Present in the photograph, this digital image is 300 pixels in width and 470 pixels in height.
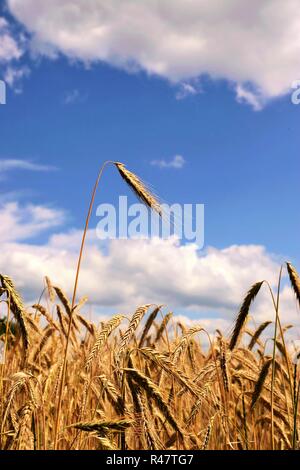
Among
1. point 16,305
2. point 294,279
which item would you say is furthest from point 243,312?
point 16,305

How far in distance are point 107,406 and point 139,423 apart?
→ 2141mm

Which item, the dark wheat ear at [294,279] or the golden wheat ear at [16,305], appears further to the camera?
the dark wheat ear at [294,279]

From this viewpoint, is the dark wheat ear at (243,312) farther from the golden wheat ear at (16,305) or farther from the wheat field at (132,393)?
the golden wheat ear at (16,305)

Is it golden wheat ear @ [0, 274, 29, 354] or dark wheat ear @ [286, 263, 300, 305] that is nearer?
golden wheat ear @ [0, 274, 29, 354]

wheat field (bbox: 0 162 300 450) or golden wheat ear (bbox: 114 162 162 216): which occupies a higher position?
golden wheat ear (bbox: 114 162 162 216)

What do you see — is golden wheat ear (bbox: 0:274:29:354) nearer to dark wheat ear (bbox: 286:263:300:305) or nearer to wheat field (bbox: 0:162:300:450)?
wheat field (bbox: 0:162:300:450)

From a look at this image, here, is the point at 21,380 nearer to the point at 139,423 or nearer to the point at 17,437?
the point at 17,437

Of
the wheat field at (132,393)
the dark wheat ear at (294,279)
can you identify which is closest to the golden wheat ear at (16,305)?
the wheat field at (132,393)

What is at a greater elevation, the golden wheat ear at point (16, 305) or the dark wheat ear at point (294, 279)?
the dark wheat ear at point (294, 279)

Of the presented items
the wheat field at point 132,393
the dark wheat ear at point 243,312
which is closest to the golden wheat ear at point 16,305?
the wheat field at point 132,393

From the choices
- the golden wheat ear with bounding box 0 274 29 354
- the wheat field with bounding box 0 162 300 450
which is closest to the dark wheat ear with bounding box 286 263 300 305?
the wheat field with bounding box 0 162 300 450
